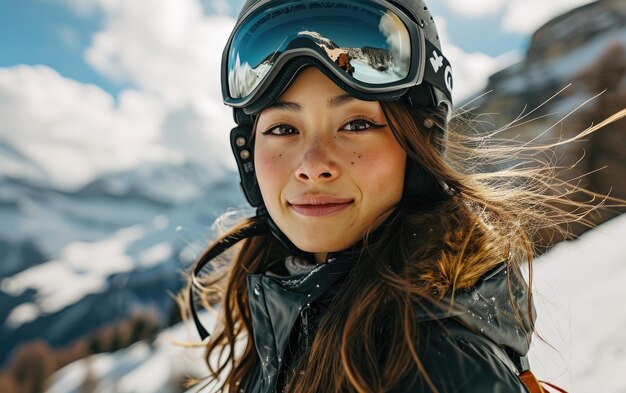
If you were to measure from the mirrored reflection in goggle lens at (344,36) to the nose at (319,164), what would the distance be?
11.1 inches

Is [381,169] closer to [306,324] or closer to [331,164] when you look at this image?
[331,164]

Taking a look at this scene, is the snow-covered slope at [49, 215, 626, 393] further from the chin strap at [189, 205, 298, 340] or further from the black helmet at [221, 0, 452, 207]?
the black helmet at [221, 0, 452, 207]

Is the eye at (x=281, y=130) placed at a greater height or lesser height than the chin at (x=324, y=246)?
greater

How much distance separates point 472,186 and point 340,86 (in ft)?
1.87

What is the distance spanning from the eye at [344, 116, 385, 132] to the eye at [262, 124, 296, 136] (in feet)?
0.68

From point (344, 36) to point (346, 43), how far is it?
3cm

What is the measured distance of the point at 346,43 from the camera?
163 centimetres

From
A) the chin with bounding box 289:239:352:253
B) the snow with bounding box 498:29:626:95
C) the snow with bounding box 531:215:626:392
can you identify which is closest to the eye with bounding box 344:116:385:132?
the chin with bounding box 289:239:352:253

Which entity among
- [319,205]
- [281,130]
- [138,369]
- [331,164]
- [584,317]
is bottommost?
[138,369]

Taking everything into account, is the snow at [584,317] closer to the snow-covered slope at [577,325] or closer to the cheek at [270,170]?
the snow-covered slope at [577,325]

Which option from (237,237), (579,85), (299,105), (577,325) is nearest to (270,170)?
(299,105)

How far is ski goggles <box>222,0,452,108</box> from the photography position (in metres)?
1.56

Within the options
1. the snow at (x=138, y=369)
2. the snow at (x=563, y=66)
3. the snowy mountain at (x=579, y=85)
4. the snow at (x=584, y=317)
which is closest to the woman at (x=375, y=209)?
the snow at (x=584, y=317)

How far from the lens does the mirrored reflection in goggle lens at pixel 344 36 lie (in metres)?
1.59
